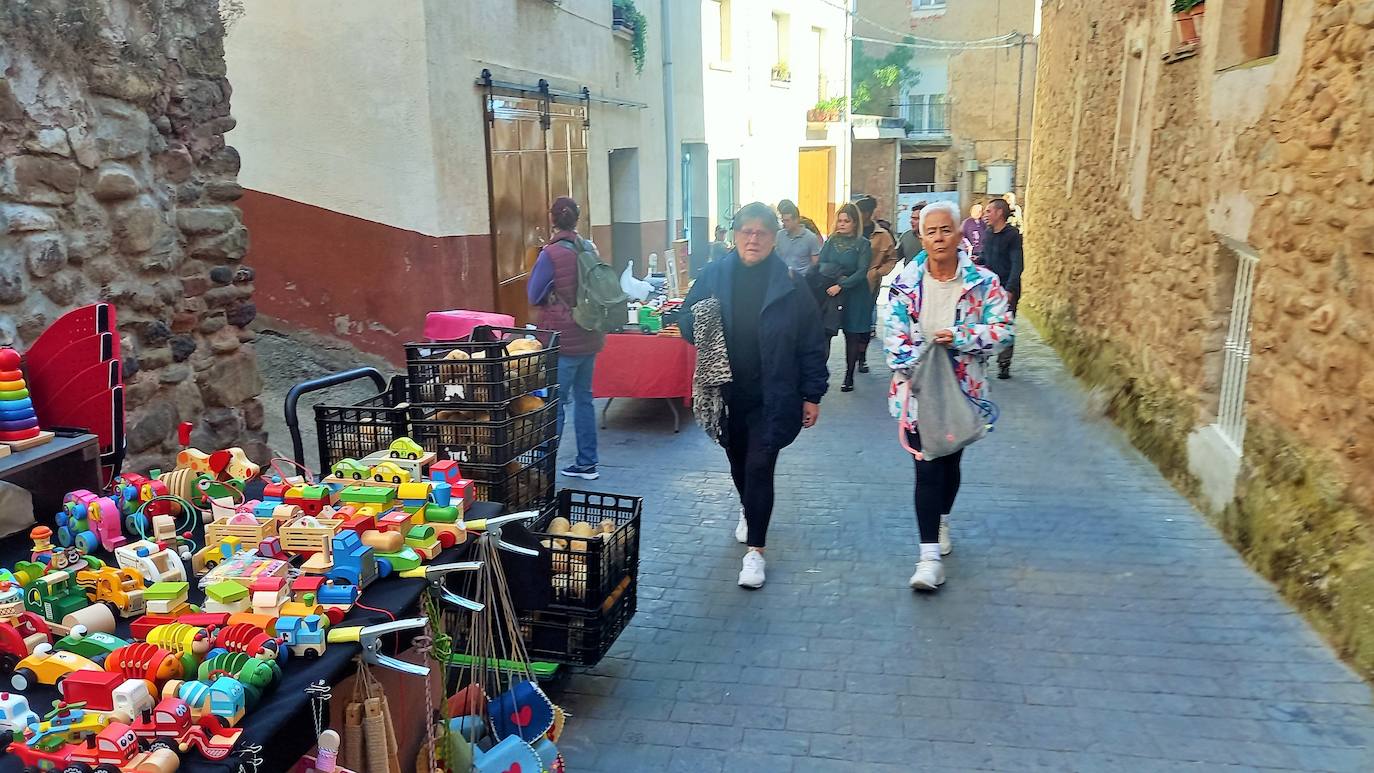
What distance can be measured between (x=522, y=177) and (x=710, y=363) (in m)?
5.70

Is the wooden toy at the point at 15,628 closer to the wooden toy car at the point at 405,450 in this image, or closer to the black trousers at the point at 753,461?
the wooden toy car at the point at 405,450

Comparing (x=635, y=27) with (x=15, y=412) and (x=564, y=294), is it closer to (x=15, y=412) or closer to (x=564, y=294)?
(x=564, y=294)

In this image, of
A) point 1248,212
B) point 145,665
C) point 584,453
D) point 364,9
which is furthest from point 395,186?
point 145,665

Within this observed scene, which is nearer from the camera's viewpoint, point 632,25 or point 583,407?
point 583,407

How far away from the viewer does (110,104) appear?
3.77m

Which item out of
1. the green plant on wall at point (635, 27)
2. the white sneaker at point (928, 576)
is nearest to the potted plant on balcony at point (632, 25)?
the green plant on wall at point (635, 27)

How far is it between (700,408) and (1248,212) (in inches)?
118

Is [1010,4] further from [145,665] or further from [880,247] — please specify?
[145,665]

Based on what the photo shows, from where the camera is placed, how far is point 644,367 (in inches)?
285

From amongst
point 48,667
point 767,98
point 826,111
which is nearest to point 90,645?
point 48,667

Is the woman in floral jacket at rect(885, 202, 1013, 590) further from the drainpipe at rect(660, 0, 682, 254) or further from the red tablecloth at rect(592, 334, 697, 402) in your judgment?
the drainpipe at rect(660, 0, 682, 254)

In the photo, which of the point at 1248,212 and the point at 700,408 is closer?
the point at 700,408

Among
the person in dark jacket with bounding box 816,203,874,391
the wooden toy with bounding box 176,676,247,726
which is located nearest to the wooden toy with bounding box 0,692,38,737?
the wooden toy with bounding box 176,676,247,726

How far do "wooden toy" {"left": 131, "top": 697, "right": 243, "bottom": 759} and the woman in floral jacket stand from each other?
312 cm
